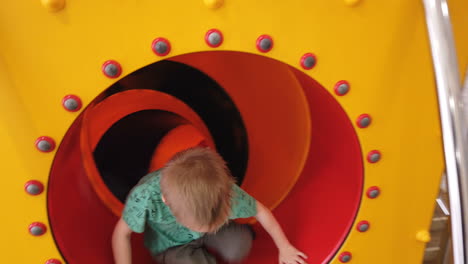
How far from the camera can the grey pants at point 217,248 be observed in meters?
1.01

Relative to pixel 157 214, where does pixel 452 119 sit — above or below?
above

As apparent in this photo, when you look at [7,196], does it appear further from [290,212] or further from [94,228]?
[290,212]

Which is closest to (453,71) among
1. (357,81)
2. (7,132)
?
(357,81)

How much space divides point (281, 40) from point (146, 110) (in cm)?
62

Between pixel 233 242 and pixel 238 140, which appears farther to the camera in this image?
pixel 238 140

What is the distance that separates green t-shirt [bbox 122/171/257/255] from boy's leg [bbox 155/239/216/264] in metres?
0.01

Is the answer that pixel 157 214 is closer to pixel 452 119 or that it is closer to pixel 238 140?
pixel 238 140

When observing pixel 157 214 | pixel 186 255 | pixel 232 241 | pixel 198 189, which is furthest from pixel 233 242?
pixel 198 189

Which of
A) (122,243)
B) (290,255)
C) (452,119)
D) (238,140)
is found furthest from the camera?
(238,140)

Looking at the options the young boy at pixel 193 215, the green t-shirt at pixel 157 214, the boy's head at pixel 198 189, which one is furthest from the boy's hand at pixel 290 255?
the boy's head at pixel 198 189

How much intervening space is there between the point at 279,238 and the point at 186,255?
22 cm

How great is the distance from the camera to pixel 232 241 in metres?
1.04

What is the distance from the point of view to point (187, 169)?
0.75 meters

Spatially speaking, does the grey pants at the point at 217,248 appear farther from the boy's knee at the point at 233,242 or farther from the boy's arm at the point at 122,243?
the boy's arm at the point at 122,243
